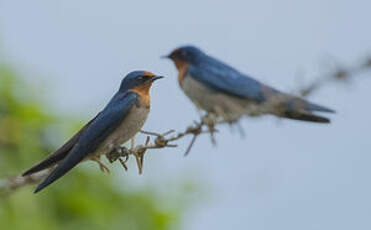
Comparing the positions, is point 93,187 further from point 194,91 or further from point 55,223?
point 194,91

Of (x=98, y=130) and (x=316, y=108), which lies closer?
(x=316, y=108)

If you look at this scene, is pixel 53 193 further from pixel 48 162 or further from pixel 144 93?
pixel 48 162

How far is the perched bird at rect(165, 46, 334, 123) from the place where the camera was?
1.65 m

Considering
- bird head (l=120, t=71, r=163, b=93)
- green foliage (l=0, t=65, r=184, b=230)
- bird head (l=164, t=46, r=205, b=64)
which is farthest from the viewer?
green foliage (l=0, t=65, r=184, b=230)

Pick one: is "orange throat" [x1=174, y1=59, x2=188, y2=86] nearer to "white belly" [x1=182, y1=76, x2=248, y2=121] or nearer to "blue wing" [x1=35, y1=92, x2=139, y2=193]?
"white belly" [x1=182, y1=76, x2=248, y2=121]

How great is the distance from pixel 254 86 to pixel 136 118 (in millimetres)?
501

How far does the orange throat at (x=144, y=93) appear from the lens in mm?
2627

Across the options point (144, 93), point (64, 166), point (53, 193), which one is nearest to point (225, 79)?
point (144, 93)

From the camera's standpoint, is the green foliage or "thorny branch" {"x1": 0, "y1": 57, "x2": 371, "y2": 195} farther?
the green foliage

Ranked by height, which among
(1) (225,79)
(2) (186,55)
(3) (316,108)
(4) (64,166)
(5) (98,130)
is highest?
(2) (186,55)

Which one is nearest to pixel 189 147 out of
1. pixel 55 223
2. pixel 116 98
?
pixel 116 98

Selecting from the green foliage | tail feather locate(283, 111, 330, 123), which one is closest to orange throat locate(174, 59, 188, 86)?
tail feather locate(283, 111, 330, 123)

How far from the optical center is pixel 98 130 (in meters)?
2.45

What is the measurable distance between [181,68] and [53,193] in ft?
16.1
